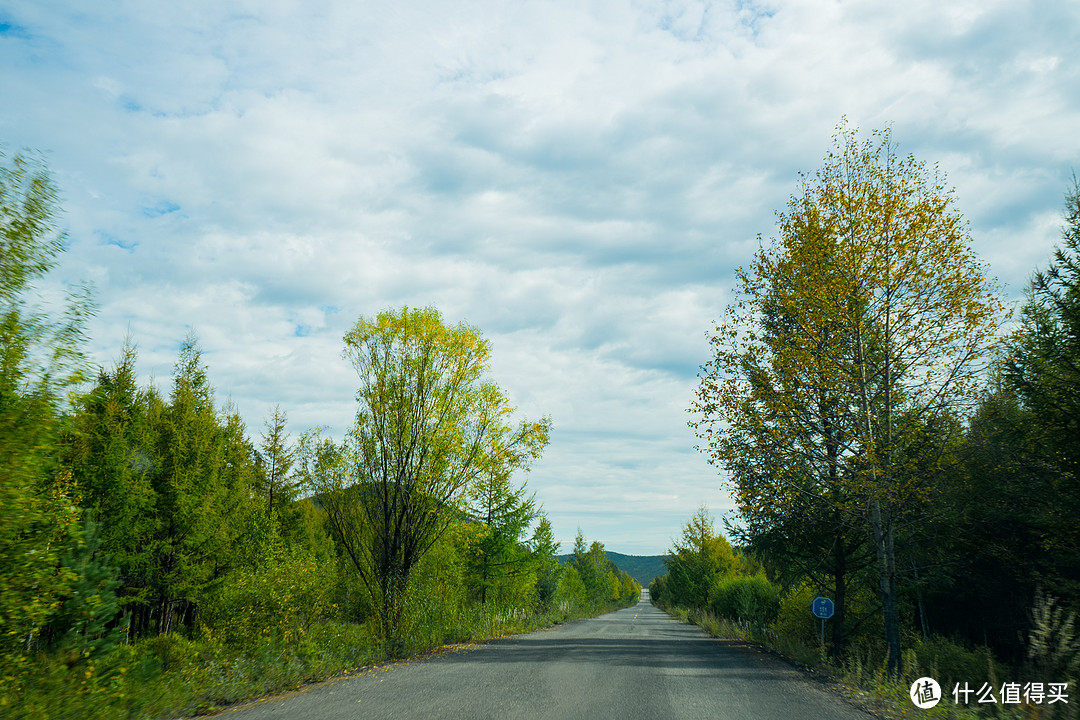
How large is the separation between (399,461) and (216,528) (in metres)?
12.1

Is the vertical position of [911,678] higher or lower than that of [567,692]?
lower

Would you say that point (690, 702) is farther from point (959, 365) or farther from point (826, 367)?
point (959, 365)

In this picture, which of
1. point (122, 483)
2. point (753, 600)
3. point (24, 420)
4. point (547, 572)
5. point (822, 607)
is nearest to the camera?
point (24, 420)

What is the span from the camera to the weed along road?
25.9ft

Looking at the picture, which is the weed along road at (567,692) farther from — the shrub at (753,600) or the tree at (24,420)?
the shrub at (753,600)

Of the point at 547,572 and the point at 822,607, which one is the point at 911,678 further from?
the point at 547,572

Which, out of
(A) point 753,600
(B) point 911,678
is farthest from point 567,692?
(A) point 753,600

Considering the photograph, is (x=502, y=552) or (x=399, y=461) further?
(x=502, y=552)

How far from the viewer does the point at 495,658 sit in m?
14.7

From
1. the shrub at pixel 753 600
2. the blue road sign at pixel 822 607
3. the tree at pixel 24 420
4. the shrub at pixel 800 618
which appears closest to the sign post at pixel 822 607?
the blue road sign at pixel 822 607

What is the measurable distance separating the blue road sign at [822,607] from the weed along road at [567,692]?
148 centimetres

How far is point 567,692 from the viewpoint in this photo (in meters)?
9.45

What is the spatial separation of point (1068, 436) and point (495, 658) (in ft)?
43.9

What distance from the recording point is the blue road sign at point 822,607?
47.8 feet
